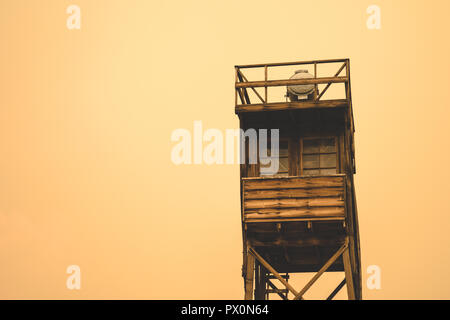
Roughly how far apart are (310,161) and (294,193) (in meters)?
1.69

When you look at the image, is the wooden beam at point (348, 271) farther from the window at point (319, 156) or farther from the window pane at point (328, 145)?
the window pane at point (328, 145)

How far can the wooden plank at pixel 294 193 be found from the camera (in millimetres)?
22500

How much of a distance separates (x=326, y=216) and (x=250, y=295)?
12.1 feet

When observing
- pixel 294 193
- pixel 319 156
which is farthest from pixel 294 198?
pixel 319 156

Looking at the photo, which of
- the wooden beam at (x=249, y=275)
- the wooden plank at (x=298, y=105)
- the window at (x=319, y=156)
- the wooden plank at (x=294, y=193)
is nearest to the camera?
the wooden plank at (x=294, y=193)

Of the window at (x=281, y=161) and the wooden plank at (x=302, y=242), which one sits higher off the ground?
the window at (x=281, y=161)

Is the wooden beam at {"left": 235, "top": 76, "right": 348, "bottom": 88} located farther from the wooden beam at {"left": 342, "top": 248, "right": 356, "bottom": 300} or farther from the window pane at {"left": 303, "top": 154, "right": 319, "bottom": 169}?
the wooden beam at {"left": 342, "top": 248, "right": 356, "bottom": 300}

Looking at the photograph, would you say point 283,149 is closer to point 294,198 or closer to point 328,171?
point 328,171

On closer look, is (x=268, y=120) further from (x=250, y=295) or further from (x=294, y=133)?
(x=250, y=295)

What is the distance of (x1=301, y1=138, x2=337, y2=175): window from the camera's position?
23.7 meters

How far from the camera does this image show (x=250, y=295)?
23.3 metres

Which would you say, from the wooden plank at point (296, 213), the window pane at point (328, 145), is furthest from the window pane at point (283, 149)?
the wooden plank at point (296, 213)

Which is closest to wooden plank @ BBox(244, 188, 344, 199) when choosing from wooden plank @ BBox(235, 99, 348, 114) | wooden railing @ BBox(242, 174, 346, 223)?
wooden railing @ BBox(242, 174, 346, 223)

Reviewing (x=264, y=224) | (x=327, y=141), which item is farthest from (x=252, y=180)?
(x=327, y=141)
